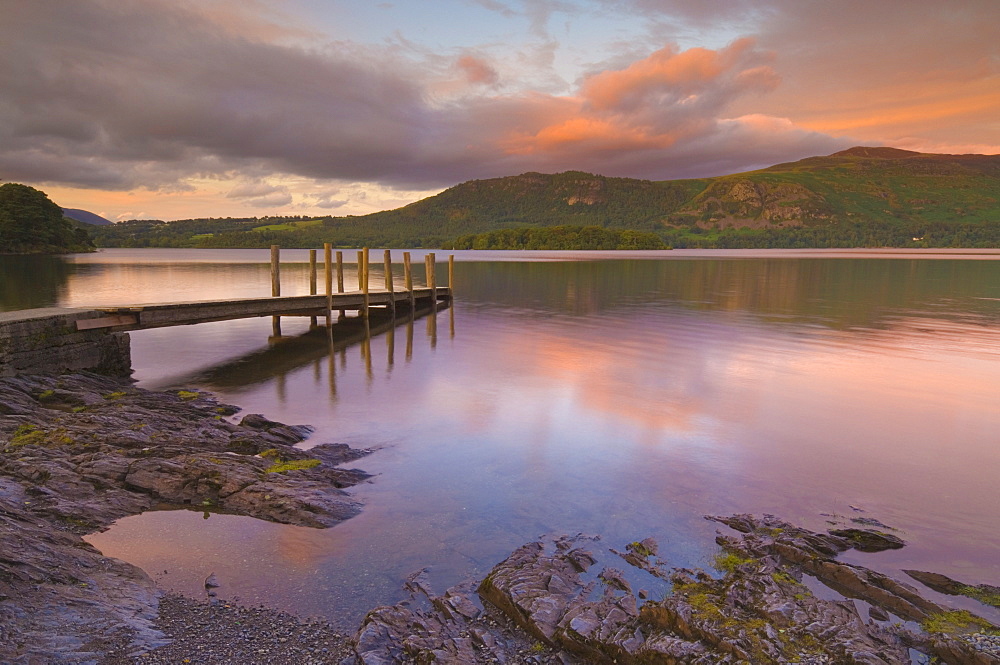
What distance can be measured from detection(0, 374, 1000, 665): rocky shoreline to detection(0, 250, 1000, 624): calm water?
370 millimetres

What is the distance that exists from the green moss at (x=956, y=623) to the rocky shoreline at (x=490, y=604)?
24 mm

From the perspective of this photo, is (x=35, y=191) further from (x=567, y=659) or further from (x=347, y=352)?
(x=567, y=659)

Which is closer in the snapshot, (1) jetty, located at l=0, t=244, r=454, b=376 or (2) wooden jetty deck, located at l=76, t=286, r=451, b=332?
(1) jetty, located at l=0, t=244, r=454, b=376

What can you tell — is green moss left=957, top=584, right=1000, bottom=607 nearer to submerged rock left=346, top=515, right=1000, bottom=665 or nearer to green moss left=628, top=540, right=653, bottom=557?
submerged rock left=346, top=515, right=1000, bottom=665

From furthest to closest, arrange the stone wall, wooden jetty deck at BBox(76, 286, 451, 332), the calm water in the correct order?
wooden jetty deck at BBox(76, 286, 451, 332) < the stone wall < the calm water

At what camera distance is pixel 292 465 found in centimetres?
941

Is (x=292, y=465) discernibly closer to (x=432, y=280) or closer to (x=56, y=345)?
(x=56, y=345)

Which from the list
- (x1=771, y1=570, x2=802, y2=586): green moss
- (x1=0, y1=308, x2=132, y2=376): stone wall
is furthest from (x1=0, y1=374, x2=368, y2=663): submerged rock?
(x1=771, y1=570, x2=802, y2=586): green moss

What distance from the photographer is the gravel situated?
4859mm

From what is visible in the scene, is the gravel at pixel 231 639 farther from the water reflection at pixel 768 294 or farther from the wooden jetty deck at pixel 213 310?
the water reflection at pixel 768 294

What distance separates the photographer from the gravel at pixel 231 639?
4859mm

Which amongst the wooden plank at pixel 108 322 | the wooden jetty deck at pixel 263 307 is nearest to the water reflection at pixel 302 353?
the wooden jetty deck at pixel 263 307

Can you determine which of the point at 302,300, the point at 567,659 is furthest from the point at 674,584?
the point at 302,300

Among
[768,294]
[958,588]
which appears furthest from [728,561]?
[768,294]
